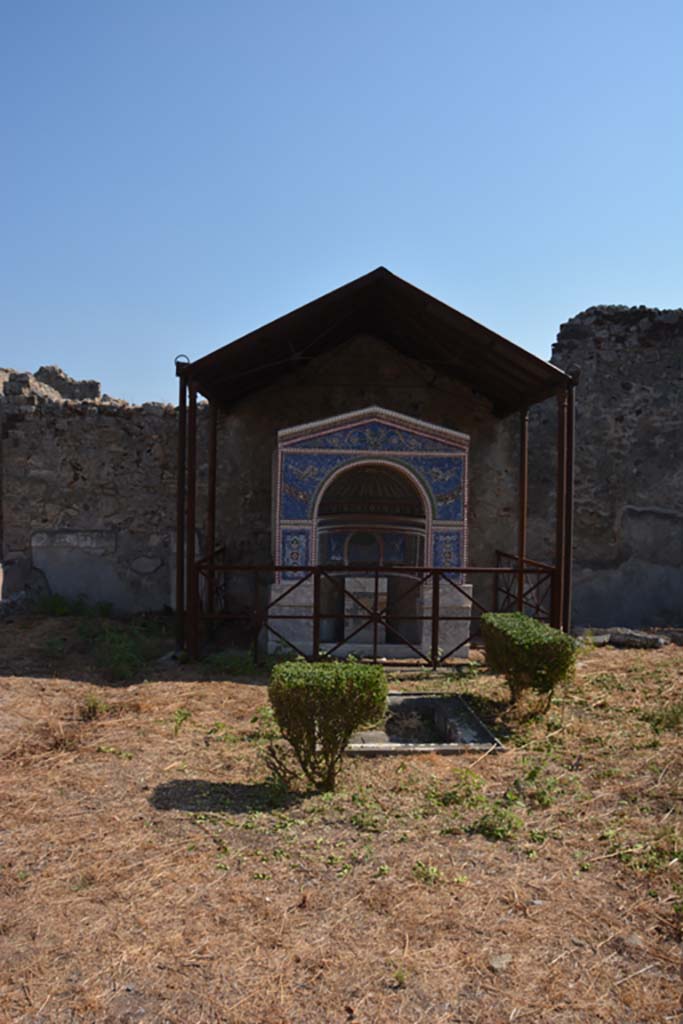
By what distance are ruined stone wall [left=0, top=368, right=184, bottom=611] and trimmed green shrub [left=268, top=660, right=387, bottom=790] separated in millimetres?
6995

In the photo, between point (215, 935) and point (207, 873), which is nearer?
point (215, 935)

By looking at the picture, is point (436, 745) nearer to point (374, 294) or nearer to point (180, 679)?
point (180, 679)

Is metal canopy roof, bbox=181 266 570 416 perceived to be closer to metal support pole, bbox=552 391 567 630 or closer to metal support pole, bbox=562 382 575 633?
metal support pole, bbox=552 391 567 630

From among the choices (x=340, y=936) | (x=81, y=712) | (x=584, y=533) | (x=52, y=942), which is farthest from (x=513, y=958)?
(x=584, y=533)

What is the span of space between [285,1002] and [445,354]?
9.07m

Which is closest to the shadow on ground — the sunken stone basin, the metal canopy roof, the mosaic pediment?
the sunken stone basin

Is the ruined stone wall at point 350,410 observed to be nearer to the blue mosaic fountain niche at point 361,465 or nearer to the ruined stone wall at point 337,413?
the ruined stone wall at point 337,413

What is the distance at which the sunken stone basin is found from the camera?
19.2 ft

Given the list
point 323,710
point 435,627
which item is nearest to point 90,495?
point 435,627

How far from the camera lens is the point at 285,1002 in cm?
279

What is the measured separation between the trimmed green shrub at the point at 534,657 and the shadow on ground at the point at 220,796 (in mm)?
2554

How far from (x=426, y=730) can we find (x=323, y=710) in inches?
92.2

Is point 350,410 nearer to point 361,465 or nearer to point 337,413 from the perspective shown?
point 337,413

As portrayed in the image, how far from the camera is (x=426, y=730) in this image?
696cm
